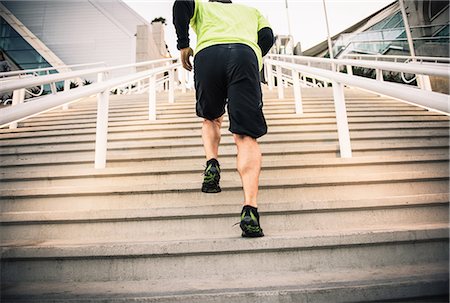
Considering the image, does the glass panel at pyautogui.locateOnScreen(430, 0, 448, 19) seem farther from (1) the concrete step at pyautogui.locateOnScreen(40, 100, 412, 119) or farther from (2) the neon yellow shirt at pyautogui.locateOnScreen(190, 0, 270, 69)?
(2) the neon yellow shirt at pyautogui.locateOnScreen(190, 0, 270, 69)

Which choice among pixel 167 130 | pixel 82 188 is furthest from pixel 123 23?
pixel 82 188

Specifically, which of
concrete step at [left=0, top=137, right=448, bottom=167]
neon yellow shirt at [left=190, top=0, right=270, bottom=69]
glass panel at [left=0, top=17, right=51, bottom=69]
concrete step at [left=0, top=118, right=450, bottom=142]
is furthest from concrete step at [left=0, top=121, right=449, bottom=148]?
glass panel at [left=0, top=17, right=51, bottom=69]

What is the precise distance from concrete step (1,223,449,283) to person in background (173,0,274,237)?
132 millimetres

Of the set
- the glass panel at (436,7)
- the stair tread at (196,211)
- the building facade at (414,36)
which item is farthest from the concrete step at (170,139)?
the glass panel at (436,7)

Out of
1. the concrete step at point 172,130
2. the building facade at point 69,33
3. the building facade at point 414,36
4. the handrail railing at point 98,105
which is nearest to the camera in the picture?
the handrail railing at point 98,105

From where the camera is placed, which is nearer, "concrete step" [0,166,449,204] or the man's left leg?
the man's left leg

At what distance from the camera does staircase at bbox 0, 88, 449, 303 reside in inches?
43.4

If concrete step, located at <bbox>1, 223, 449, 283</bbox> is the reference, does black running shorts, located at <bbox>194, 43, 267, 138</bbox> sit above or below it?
above

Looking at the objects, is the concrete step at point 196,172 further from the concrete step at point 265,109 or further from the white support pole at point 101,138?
the concrete step at point 265,109

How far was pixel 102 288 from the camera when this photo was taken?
1159mm

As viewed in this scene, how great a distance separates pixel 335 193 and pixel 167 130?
1.94 m

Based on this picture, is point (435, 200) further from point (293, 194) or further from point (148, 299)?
point (148, 299)

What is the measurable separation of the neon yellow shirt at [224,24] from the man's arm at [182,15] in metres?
0.05

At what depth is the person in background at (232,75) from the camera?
142 cm
